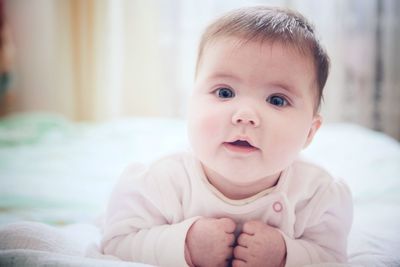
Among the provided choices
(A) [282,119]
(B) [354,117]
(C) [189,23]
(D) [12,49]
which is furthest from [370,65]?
(D) [12,49]

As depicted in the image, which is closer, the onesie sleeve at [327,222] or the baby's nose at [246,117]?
the baby's nose at [246,117]

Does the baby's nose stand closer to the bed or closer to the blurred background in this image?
the bed

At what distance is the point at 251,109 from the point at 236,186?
0.58ft

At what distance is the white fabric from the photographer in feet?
2.72

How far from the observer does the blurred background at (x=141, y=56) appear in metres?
2.59

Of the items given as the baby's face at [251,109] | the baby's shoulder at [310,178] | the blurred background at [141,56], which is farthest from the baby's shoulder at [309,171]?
the blurred background at [141,56]

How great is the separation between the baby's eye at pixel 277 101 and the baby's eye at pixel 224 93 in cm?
7

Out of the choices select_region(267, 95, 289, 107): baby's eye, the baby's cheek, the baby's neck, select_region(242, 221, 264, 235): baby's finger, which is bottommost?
select_region(242, 221, 264, 235): baby's finger

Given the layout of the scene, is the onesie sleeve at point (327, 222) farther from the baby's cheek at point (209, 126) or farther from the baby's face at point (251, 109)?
the baby's cheek at point (209, 126)

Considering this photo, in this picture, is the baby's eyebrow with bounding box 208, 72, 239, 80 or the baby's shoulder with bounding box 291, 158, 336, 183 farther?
the baby's shoulder with bounding box 291, 158, 336, 183

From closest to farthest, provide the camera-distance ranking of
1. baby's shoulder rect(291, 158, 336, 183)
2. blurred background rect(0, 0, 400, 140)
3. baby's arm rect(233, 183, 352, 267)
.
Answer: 1. baby's arm rect(233, 183, 352, 267)
2. baby's shoulder rect(291, 158, 336, 183)
3. blurred background rect(0, 0, 400, 140)

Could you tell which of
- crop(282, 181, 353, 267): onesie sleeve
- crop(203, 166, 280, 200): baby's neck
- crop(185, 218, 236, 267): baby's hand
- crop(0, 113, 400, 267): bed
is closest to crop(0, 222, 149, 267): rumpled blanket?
crop(0, 113, 400, 267): bed

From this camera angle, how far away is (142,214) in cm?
86

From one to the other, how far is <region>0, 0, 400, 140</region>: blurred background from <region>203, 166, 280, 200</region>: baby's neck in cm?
184
